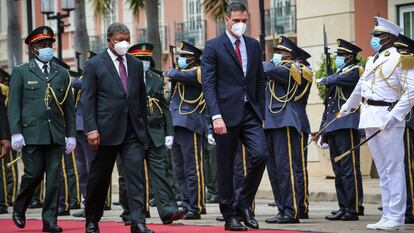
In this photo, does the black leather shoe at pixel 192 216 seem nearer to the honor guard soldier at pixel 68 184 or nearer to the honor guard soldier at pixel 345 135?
the honor guard soldier at pixel 345 135

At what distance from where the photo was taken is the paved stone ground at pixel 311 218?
1474cm

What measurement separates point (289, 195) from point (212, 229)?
1588 millimetres

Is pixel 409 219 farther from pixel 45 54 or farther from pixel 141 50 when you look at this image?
pixel 45 54

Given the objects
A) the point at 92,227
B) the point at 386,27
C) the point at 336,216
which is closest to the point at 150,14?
the point at 336,216

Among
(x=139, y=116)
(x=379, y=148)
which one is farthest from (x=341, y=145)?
(x=139, y=116)

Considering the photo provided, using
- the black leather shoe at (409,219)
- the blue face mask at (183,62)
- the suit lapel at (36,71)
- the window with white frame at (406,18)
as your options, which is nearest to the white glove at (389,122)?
the black leather shoe at (409,219)

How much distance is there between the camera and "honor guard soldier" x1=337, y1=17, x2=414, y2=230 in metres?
14.4

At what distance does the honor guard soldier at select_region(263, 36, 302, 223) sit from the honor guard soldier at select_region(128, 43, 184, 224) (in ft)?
3.74

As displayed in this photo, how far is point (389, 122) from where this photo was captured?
47.1ft

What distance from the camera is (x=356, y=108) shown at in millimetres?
15984

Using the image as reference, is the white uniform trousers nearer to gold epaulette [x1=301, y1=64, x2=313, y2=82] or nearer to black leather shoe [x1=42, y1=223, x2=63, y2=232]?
gold epaulette [x1=301, y1=64, x2=313, y2=82]

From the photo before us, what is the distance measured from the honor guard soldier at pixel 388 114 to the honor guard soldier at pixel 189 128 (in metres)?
3.18

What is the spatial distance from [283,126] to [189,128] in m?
1.79

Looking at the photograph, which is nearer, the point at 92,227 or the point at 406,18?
the point at 92,227
